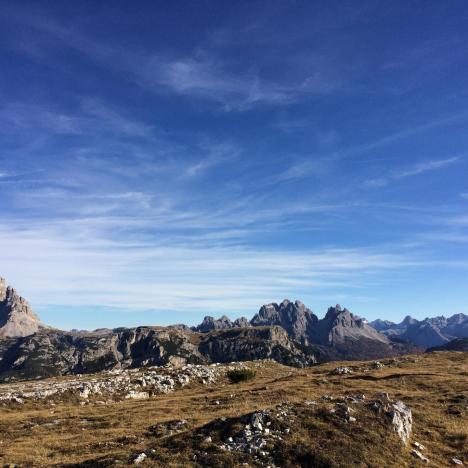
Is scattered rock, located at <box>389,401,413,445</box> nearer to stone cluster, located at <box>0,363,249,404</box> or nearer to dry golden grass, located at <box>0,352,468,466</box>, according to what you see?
dry golden grass, located at <box>0,352,468,466</box>

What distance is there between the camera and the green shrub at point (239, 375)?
84.3m

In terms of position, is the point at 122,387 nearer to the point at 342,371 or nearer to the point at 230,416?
the point at 230,416

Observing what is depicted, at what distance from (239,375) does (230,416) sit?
50643 millimetres

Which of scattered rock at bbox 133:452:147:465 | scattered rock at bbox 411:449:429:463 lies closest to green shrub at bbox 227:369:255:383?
scattered rock at bbox 411:449:429:463

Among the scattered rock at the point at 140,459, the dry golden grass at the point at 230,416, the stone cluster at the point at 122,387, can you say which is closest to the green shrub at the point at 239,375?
the stone cluster at the point at 122,387

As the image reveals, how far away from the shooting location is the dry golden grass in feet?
86.9

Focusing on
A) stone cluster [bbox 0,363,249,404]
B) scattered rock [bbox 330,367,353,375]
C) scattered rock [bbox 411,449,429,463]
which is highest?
scattered rock [bbox 330,367,353,375]

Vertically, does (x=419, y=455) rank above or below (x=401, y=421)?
below

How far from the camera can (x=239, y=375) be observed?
84750mm

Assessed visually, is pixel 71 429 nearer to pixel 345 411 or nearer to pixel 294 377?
pixel 345 411

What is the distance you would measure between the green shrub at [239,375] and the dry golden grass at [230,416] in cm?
1735

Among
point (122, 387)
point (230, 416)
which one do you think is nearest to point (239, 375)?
point (122, 387)

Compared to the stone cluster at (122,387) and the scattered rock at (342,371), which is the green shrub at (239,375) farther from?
the scattered rock at (342,371)

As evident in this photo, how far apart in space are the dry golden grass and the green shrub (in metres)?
17.3
